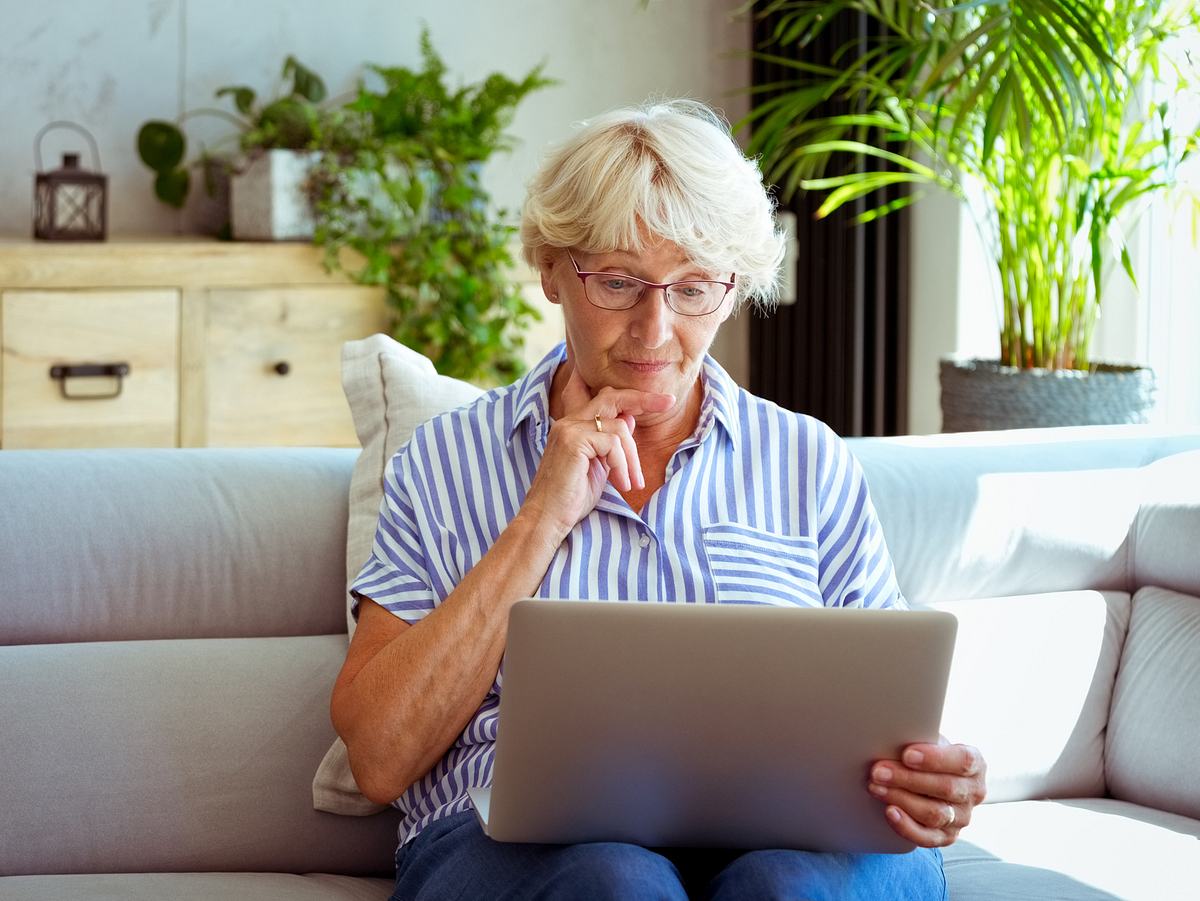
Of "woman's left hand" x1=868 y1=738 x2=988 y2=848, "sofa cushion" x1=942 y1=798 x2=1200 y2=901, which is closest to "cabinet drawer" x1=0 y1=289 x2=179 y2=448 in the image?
"sofa cushion" x1=942 y1=798 x2=1200 y2=901

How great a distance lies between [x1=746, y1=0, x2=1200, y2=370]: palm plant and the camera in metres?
2.32

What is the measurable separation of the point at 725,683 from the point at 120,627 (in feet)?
2.96

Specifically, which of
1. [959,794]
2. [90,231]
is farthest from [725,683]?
[90,231]

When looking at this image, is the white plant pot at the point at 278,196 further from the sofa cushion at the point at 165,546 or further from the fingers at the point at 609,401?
the fingers at the point at 609,401

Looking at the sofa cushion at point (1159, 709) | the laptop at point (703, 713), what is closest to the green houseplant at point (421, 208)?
the sofa cushion at point (1159, 709)

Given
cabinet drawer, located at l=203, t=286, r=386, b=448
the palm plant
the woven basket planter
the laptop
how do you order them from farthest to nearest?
cabinet drawer, located at l=203, t=286, r=386, b=448 → the woven basket planter → the palm plant → the laptop

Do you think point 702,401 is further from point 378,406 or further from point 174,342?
point 174,342

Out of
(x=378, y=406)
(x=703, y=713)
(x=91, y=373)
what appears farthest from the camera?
(x=91, y=373)

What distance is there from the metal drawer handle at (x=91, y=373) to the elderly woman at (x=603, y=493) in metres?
1.72

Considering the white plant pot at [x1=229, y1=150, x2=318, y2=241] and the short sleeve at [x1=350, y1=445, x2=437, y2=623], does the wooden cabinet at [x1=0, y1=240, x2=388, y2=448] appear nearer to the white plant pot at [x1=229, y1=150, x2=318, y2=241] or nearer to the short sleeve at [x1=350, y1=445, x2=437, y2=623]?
the white plant pot at [x1=229, y1=150, x2=318, y2=241]

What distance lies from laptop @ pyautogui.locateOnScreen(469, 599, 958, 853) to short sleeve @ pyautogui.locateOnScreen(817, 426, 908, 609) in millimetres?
345

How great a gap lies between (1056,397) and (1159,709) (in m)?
0.83

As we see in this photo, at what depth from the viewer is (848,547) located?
1.53m

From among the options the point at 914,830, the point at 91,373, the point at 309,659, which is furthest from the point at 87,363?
the point at 914,830
